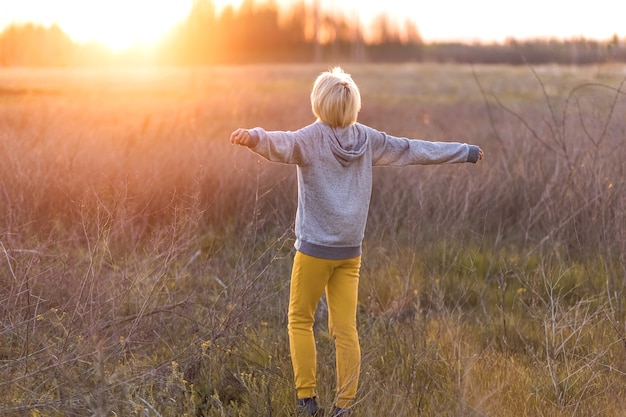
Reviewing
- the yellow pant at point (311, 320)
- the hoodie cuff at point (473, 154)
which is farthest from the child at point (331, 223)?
the hoodie cuff at point (473, 154)

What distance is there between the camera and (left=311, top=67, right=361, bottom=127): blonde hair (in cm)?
323

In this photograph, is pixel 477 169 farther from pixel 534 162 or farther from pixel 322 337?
pixel 322 337

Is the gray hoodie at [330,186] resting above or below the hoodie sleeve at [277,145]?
below

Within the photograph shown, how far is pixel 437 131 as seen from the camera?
11.3 metres

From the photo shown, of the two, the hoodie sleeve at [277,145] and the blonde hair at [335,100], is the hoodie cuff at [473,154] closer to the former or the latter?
the blonde hair at [335,100]

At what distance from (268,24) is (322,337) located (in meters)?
78.6

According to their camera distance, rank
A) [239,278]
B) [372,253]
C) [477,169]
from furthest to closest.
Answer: [477,169], [372,253], [239,278]

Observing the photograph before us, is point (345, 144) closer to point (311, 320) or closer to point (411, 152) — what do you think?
point (411, 152)

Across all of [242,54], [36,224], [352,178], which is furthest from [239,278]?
[242,54]

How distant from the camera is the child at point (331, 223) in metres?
3.27

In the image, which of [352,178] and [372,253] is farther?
[372,253]

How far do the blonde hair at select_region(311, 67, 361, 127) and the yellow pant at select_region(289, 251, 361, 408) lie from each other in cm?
58

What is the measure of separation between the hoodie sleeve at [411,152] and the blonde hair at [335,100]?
241 mm

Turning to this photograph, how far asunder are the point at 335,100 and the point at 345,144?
0.66 feet
